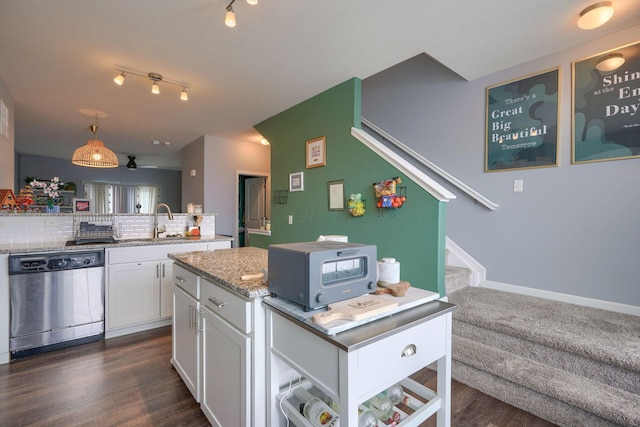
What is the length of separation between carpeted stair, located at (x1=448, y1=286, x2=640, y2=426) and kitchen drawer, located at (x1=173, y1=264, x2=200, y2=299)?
6.05 ft

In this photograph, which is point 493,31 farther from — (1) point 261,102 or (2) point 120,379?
(2) point 120,379

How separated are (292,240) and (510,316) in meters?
2.45

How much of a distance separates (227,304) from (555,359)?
6.62 feet

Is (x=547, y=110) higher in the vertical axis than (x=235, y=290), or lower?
higher

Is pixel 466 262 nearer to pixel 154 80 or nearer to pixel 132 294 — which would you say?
pixel 132 294

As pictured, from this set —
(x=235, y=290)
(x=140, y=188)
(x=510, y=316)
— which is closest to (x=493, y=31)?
(x=510, y=316)

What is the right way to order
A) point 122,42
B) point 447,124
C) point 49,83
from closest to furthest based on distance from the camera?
point 122,42
point 49,83
point 447,124

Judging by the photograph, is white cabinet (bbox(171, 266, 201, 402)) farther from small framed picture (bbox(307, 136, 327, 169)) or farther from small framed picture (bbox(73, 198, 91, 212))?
small framed picture (bbox(73, 198, 91, 212))

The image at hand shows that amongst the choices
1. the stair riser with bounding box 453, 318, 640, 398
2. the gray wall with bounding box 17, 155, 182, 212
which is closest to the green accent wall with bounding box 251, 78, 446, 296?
the stair riser with bounding box 453, 318, 640, 398

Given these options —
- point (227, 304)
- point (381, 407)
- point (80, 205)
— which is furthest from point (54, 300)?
point (381, 407)

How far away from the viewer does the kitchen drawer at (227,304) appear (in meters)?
1.21

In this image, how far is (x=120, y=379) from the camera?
6.68ft

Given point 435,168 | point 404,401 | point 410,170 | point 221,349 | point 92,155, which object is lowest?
point 404,401

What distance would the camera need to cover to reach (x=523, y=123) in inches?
106
